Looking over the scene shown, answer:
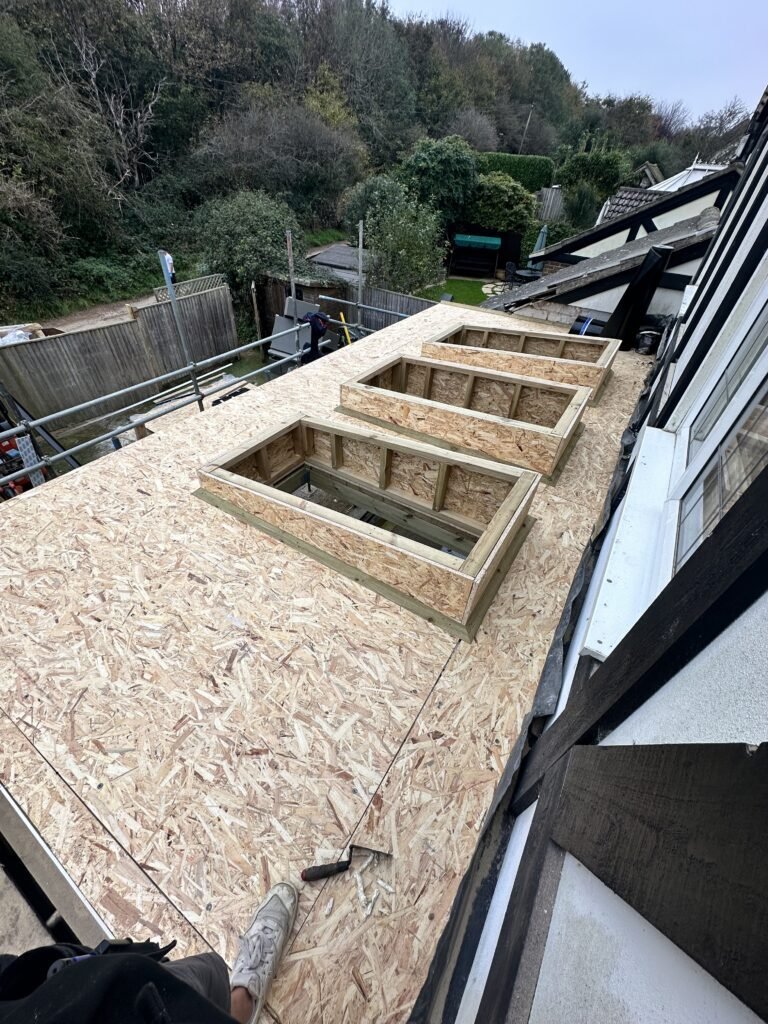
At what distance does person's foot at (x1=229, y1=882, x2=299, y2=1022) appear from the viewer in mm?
1729

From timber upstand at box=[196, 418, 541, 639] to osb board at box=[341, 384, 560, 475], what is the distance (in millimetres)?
833

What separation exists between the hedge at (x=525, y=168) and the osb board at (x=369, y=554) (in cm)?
3062

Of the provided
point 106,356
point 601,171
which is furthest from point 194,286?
point 601,171

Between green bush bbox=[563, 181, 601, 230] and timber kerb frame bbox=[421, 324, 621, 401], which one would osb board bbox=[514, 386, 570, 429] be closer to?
timber kerb frame bbox=[421, 324, 621, 401]

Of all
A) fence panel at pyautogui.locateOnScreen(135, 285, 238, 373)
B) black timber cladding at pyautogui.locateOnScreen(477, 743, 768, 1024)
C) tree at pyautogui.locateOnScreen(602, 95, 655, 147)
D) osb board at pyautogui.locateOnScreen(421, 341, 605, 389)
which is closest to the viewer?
black timber cladding at pyautogui.locateOnScreen(477, 743, 768, 1024)

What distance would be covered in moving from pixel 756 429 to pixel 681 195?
1363 cm

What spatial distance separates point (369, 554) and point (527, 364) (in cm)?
435

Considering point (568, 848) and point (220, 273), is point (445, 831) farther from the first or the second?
point (220, 273)

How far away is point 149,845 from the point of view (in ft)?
7.00

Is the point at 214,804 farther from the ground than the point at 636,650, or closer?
closer

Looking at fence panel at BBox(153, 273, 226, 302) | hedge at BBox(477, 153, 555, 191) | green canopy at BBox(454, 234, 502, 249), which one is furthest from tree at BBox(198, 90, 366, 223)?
fence panel at BBox(153, 273, 226, 302)

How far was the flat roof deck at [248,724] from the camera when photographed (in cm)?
197

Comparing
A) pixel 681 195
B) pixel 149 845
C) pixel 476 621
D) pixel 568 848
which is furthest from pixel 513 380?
pixel 681 195

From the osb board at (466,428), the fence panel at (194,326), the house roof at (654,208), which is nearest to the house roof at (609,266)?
the house roof at (654,208)
